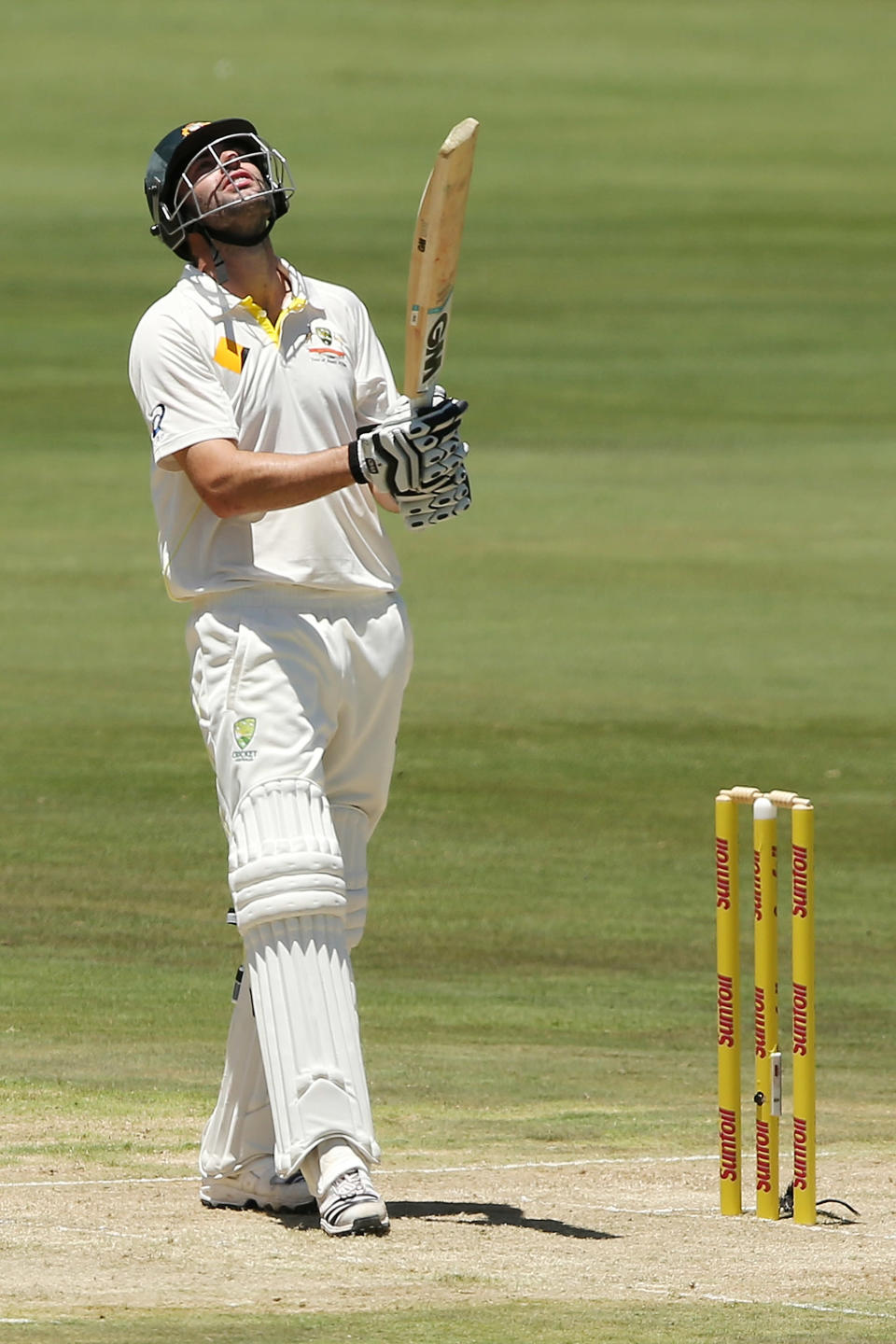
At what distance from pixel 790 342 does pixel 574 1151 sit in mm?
24497

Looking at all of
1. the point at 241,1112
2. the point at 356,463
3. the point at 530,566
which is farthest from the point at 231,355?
the point at 530,566

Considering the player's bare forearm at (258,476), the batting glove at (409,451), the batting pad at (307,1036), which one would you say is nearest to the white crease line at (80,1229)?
the batting pad at (307,1036)

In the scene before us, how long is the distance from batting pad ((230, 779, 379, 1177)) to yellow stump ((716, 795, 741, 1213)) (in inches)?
29.2

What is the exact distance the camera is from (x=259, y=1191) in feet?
18.4

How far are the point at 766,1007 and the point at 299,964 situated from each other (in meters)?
0.94

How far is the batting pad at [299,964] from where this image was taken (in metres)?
5.34

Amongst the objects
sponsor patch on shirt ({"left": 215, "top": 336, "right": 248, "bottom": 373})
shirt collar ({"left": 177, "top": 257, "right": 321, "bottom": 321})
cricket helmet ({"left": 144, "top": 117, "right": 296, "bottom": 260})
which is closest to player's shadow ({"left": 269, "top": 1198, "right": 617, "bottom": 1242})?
sponsor patch on shirt ({"left": 215, "top": 336, "right": 248, "bottom": 373})

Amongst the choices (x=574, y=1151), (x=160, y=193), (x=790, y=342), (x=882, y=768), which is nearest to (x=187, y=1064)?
(x=574, y=1151)

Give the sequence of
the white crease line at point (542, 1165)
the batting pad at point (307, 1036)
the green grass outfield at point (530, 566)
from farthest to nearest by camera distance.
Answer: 1. the green grass outfield at point (530, 566)
2. the white crease line at point (542, 1165)
3. the batting pad at point (307, 1036)

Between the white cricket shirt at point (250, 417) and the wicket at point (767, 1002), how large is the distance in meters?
0.92

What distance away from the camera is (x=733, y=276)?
33.3 metres

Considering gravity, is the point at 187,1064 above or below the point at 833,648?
below

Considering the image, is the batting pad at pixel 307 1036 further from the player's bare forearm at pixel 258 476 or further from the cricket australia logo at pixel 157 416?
the cricket australia logo at pixel 157 416

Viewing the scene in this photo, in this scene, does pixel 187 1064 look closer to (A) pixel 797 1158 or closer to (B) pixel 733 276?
(A) pixel 797 1158
